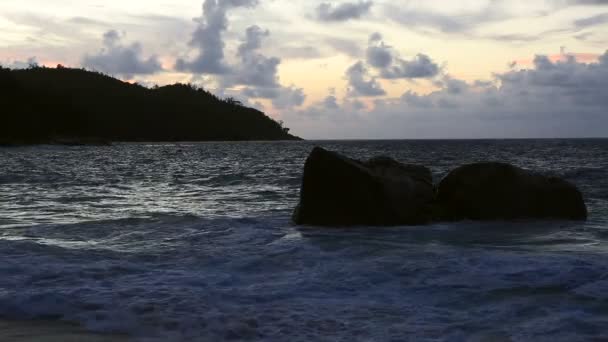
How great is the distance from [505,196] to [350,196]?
3.20 m

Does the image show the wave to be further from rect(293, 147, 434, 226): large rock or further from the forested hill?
the forested hill

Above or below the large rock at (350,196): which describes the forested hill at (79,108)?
above

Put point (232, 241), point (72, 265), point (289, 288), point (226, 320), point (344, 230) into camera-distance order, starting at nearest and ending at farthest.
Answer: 1. point (226, 320)
2. point (289, 288)
3. point (72, 265)
4. point (232, 241)
5. point (344, 230)

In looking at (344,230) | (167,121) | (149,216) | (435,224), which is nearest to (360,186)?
(344,230)

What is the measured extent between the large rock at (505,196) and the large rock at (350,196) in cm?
104

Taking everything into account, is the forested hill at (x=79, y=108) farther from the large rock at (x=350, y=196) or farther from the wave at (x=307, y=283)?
the wave at (x=307, y=283)

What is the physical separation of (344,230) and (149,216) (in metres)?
4.47

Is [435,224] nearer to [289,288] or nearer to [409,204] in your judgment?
[409,204]

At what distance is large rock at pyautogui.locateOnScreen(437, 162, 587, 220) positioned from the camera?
38.4 ft

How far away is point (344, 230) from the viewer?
10.5 m

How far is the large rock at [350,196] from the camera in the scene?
11.0m

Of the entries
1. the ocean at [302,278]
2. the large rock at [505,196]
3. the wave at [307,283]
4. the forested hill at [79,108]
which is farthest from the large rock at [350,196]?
the forested hill at [79,108]

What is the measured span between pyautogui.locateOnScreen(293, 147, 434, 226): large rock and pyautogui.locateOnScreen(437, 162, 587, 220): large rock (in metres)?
1.04

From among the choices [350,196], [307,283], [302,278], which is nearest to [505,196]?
[350,196]
